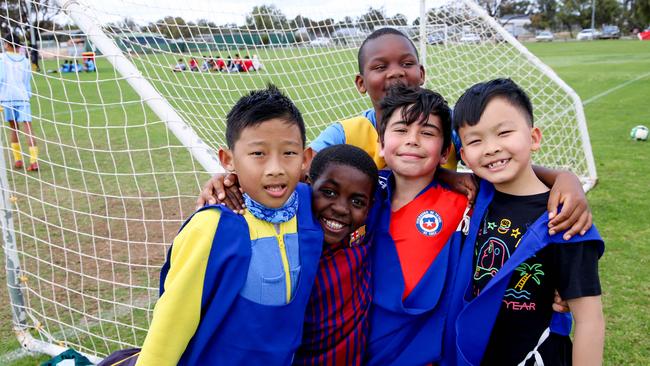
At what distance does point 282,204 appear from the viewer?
1.68m

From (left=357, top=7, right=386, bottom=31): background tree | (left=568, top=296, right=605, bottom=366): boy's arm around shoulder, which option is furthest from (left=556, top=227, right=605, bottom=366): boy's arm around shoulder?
(left=357, top=7, right=386, bottom=31): background tree

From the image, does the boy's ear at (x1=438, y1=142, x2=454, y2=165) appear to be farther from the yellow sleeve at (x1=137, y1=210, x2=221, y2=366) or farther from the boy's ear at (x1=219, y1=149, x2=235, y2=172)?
the yellow sleeve at (x1=137, y1=210, x2=221, y2=366)

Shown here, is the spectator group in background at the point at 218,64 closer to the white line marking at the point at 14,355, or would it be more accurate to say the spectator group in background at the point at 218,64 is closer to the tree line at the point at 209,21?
the tree line at the point at 209,21

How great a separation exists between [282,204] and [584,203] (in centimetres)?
89

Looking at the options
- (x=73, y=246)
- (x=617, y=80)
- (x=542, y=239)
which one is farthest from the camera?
(x=617, y=80)

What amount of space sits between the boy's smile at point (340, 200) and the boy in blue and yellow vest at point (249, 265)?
69mm

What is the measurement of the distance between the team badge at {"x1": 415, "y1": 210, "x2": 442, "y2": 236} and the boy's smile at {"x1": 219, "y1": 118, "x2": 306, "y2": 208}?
1.47 ft

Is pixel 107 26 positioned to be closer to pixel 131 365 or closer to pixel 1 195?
pixel 1 195

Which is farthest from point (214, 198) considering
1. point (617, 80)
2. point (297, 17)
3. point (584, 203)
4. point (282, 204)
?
point (617, 80)

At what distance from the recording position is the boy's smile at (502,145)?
1754 millimetres

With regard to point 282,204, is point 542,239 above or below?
below

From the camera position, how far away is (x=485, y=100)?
1777 millimetres

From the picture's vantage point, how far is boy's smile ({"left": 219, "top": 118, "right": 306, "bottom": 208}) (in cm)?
164

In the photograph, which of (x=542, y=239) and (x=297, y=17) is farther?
(x=297, y=17)
